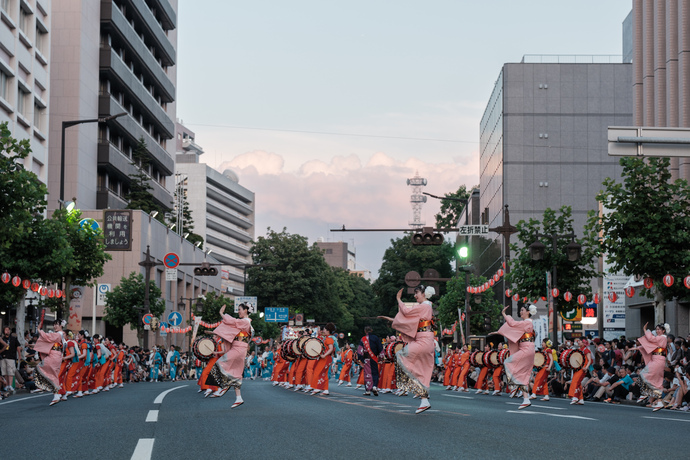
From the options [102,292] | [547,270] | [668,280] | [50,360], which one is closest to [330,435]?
[50,360]

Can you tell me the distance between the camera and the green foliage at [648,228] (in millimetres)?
27812

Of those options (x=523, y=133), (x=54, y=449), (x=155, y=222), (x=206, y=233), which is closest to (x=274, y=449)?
(x=54, y=449)

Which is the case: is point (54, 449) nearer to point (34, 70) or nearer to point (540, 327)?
point (540, 327)

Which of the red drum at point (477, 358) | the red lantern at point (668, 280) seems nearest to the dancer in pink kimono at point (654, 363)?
the red lantern at point (668, 280)

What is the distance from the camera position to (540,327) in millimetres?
38625

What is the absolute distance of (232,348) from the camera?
59.9 feet

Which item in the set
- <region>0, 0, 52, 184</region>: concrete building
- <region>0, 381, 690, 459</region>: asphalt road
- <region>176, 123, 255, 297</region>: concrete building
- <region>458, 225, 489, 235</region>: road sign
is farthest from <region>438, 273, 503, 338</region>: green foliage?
<region>176, 123, 255, 297</region>: concrete building

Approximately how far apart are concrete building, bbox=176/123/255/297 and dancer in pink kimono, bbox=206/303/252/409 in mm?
111568

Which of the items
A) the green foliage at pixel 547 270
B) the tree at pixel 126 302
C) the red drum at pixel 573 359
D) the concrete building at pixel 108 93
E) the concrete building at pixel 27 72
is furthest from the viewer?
the concrete building at pixel 108 93

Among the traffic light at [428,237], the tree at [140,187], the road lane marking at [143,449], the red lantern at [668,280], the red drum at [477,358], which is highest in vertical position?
the tree at [140,187]

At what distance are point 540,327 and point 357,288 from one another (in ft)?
354

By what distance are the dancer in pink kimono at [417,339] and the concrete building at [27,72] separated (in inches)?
1317

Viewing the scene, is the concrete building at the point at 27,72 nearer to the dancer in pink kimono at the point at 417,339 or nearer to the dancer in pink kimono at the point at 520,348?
the dancer in pink kimono at the point at 520,348

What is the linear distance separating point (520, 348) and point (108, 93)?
56.8 metres
